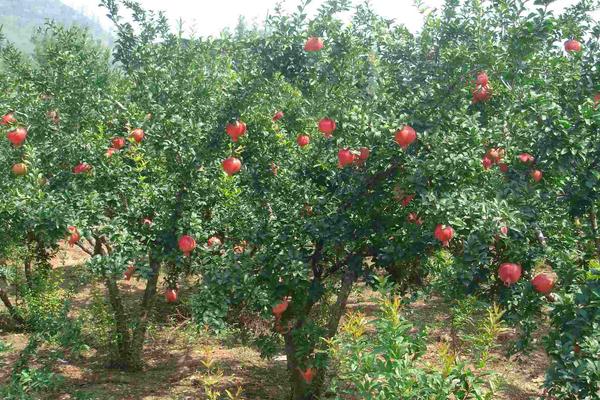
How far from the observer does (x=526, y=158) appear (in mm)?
3996

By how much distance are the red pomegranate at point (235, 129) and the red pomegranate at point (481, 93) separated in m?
2.19

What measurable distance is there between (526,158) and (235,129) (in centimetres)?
228

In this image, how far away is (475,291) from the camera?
4.20m

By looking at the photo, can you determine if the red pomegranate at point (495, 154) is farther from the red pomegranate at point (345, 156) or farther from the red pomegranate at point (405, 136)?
the red pomegranate at point (345, 156)

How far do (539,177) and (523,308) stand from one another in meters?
0.97

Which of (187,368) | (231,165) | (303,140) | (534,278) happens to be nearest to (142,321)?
(187,368)

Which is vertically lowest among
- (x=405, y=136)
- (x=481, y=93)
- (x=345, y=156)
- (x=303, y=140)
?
(x=345, y=156)

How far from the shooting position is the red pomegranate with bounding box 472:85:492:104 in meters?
5.01

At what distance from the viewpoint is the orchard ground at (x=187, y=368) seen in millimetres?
5684

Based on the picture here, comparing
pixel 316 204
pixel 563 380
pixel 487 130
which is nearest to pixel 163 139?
pixel 316 204

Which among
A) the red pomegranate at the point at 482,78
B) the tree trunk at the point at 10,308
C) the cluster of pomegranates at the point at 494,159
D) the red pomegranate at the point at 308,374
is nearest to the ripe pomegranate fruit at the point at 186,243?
the red pomegranate at the point at 308,374

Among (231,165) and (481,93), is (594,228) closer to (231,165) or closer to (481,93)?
(481,93)

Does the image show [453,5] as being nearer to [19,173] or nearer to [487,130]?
[487,130]

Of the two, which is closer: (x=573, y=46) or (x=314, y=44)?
(x=314, y=44)
